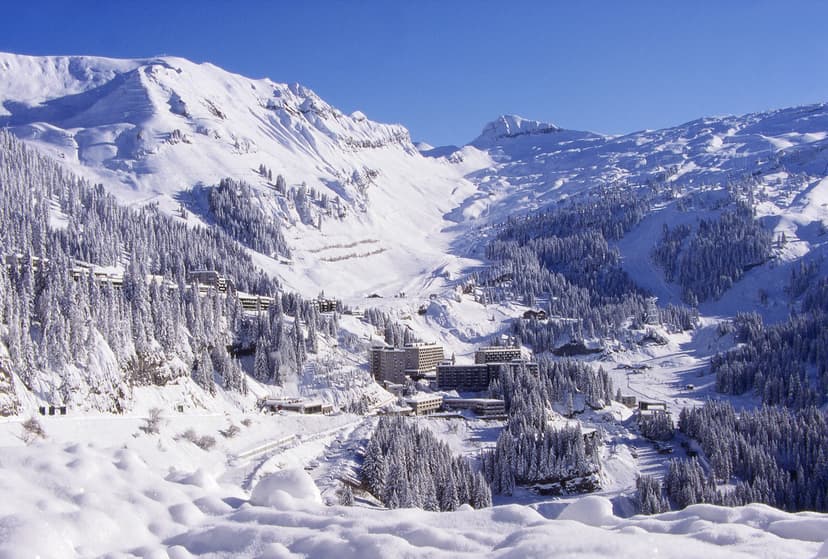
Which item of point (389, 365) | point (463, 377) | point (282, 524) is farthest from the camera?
point (463, 377)

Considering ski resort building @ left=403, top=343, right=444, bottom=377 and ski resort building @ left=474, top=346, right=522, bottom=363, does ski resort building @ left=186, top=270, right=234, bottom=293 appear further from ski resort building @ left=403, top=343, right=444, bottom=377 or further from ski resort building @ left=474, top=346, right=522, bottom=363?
ski resort building @ left=474, top=346, right=522, bottom=363

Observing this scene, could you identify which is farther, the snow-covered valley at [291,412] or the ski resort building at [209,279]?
the ski resort building at [209,279]

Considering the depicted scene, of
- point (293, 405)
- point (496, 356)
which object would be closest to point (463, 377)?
point (496, 356)

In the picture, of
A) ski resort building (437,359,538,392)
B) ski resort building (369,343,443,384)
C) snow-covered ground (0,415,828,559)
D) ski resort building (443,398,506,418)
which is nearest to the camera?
snow-covered ground (0,415,828,559)

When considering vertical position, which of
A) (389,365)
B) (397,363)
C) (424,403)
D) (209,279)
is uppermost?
(209,279)

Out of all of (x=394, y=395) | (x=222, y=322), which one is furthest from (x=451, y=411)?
(x=222, y=322)

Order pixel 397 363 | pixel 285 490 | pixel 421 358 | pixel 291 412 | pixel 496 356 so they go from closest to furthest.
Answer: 1. pixel 285 490
2. pixel 291 412
3. pixel 397 363
4. pixel 421 358
5. pixel 496 356

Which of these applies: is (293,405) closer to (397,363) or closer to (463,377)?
(397,363)

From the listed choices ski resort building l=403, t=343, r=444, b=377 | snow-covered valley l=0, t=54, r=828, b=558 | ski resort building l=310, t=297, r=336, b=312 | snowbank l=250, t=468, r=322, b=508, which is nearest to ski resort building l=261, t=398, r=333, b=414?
snow-covered valley l=0, t=54, r=828, b=558

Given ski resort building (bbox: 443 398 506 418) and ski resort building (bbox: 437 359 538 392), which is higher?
ski resort building (bbox: 437 359 538 392)

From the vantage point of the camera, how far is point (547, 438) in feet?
312

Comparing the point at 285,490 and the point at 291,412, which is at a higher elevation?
the point at 285,490

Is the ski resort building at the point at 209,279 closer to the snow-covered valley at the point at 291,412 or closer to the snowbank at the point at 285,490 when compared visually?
the snow-covered valley at the point at 291,412

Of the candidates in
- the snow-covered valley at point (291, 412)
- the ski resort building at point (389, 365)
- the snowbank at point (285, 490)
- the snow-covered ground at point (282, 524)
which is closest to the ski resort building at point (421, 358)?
the snow-covered valley at point (291, 412)
